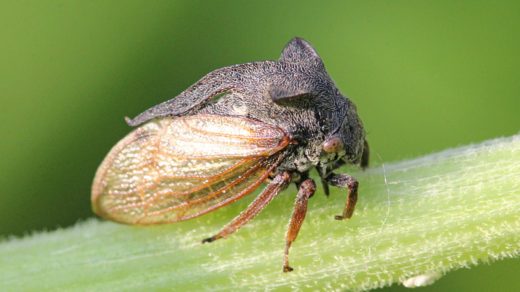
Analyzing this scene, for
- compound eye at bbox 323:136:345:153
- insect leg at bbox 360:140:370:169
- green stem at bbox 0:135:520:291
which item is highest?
compound eye at bbox 323:136:345:153

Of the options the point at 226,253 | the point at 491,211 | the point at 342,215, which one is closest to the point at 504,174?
the point at 491,211

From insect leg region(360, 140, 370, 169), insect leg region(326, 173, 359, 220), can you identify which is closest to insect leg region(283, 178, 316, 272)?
insect leg region(326, 173, 359, 220)

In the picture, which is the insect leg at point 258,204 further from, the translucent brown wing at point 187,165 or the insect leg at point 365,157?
the insect leg at point 365,157

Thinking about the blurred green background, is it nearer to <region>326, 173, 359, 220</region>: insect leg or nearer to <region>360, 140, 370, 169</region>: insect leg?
<region>360, 140, 370, 169</region>: insect leg

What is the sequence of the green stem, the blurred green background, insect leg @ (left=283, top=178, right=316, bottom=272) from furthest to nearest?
the blurred green background, insect leg @ (left=283, top=178, right=316, bottom=272), the green stem

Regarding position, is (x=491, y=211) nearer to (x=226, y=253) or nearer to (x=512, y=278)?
(x=226, y=253)

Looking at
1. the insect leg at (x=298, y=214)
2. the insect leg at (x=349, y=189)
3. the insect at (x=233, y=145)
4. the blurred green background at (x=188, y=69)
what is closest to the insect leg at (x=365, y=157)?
the insect at (x=233, y=145)
